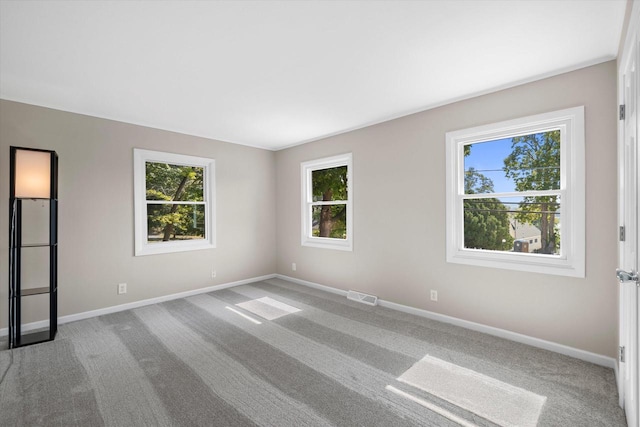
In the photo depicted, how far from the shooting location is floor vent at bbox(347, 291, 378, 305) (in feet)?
12.9

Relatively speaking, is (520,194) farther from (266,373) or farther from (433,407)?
(266,373)

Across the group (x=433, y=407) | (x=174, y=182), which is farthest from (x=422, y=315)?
(x=174, y=182)

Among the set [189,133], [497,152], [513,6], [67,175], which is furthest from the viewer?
[189,133]

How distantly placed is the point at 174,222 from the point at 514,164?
4.34 m

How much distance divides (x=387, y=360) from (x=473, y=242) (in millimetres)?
1579

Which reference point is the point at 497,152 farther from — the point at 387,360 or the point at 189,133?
the point at 189,133

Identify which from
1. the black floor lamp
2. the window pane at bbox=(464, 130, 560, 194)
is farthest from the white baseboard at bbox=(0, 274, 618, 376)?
the window pane at bbox=(464, 130, 560, 194)

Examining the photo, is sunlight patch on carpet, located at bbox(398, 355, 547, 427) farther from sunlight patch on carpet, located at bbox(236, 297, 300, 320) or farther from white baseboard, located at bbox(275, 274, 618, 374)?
sunlight patch on carpet, located at bbox(236, 297, 300, 320)

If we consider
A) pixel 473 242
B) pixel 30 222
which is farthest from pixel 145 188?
pixel 473 242

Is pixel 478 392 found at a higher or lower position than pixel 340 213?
lower

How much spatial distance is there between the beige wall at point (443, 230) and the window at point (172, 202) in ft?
4.70

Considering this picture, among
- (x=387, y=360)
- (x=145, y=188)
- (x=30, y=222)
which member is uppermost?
(x=145, y=188)

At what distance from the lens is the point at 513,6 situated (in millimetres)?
1762

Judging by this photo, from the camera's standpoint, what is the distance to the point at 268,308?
3838 millimetres
